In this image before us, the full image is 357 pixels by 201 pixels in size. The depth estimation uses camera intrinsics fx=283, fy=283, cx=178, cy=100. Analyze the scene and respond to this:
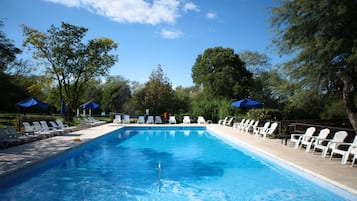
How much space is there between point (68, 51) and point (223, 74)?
14.7m

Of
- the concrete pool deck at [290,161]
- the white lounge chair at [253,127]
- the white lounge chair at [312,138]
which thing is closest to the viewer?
the concrete pool deck at [290,161]

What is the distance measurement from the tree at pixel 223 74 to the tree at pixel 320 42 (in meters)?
17.0

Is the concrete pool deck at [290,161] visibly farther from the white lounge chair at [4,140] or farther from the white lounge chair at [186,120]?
the white lounge chair at [186,120]

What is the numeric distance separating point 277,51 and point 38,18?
1376cm

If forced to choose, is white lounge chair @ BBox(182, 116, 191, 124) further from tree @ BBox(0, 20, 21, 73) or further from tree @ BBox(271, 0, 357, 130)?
tree @ BBox(0, 20, 21, 73)

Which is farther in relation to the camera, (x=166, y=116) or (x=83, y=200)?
(x=166, y=116)

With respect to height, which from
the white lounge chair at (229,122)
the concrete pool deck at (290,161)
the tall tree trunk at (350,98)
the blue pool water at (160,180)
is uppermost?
the tall tree trunk at (350,98)

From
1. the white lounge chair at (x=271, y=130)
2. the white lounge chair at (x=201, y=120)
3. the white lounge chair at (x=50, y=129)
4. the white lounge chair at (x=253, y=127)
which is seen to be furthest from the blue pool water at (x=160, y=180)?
the white lounge chair at (x=201, y=120)

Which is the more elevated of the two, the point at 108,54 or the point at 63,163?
the point at 108,54

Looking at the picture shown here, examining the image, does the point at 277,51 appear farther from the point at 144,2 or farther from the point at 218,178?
the point at 144,2

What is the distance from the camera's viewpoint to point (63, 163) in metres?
8.28

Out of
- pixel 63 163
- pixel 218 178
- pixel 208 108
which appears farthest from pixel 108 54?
pixel 218 178

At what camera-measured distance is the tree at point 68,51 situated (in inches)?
715

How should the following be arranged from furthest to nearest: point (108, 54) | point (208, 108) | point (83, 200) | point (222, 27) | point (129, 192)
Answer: point (208, 108)
point (108, 54)
point (222, 27)
point (129, 192)
point (83, 200)
